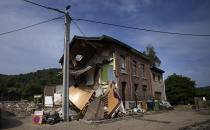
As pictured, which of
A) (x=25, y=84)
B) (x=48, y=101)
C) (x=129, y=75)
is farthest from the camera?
(x=25, y=84)

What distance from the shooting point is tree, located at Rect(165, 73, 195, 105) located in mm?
29031

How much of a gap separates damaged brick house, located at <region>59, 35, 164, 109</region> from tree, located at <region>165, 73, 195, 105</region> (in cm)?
1546

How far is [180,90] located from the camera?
2933cm

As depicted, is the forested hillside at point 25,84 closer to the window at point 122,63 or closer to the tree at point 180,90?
the tree at point 180,90

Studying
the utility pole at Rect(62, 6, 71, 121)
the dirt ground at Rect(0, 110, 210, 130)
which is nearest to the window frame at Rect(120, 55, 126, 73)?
the dirt ground at Rect(0, 110, 210, 130)

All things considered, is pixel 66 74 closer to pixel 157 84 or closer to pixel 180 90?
pixel 157 84

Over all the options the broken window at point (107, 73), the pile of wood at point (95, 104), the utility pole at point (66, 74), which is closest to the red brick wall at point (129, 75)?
the broken window at point (107, 73)

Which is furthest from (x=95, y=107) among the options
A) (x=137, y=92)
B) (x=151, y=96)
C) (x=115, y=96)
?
(x=151, y=96)

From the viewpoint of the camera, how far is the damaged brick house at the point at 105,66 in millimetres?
13906

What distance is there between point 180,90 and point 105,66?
2141cm

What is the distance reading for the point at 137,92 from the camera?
1688cm

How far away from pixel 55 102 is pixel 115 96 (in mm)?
9124

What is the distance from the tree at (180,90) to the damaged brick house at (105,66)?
15.5m

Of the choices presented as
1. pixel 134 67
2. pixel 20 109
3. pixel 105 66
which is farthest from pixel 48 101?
pixel 134 67
